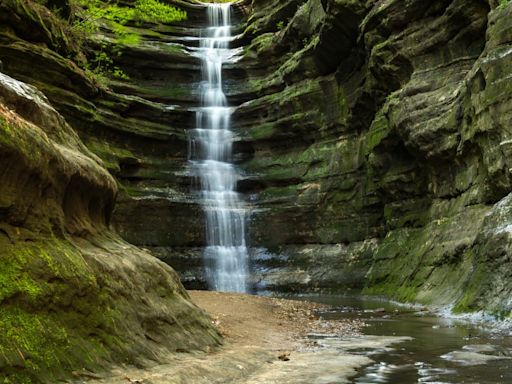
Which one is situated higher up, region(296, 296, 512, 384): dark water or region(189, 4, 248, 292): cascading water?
region(189, 4, 248, 292): cascading water

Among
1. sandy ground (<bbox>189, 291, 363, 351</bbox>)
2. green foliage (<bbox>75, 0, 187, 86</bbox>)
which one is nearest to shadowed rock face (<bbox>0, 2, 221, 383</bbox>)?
sandy ground (<bbox>189, 291, 363, 351</bbox>)

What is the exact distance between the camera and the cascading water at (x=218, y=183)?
28062mm

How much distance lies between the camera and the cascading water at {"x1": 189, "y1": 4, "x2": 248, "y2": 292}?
92.1 feet

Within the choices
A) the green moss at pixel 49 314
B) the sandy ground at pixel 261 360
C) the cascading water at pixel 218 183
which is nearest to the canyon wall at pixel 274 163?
the green moss at pixel 49 314

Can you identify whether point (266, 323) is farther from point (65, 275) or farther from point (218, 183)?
point (218, 183)

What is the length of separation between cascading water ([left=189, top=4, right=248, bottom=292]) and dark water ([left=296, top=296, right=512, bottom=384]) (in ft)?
49.2

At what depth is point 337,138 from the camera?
28562 millimetres

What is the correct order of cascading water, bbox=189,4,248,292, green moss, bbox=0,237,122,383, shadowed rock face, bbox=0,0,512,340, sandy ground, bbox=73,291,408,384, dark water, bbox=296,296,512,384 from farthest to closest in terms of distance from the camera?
cascading water, bbox=189,4,248,292, shadowed rock face, bbox=0,0,512,340, dark water, bbox=296,296,512,384, sandy ground, bbox=73,291,408,384, green moss, bbox=0,237,122,383

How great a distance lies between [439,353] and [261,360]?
2780 millimetres

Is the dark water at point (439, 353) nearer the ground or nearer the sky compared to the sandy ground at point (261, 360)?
nearer the ground

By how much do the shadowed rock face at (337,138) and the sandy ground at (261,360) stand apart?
4.35 m

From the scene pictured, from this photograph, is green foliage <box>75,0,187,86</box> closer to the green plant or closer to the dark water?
the green plant

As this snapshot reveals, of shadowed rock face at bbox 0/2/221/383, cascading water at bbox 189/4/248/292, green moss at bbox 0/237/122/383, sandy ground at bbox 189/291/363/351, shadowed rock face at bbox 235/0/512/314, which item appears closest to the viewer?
green moss at bbox 0/237/122/383

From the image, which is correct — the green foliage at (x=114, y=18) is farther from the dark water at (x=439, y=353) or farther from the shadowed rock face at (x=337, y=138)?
the dark water at (x=439, y=353)
